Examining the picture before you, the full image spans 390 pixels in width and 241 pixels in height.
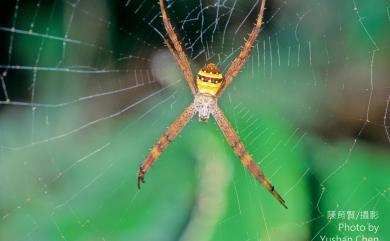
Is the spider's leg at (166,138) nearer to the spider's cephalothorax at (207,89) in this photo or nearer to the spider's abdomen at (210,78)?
the spider's cephalothorax at (207,89)

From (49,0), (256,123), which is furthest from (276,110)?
(49,0)

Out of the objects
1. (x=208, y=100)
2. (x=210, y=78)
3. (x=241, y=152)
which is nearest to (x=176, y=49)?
(x=210, y=78)

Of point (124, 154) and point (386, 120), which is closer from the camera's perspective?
point (124, 154)

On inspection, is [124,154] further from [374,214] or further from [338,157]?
[374,214]

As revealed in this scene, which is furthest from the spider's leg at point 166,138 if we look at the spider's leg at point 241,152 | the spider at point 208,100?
the spider's leg at point 241,152

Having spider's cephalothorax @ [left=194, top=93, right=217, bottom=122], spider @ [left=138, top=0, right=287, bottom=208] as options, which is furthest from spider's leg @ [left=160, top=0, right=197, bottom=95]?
spider's cephalothorax @ [left=194, top=93, right=217, bottom=122]

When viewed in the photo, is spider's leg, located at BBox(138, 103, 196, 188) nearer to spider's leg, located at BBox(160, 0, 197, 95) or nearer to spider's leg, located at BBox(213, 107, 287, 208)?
spider's leg, located at BBox(213, 107, 287, 208)

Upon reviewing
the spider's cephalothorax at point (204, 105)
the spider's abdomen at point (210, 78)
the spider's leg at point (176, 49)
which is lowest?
the spider's cephalothorax at point (204, 105)
